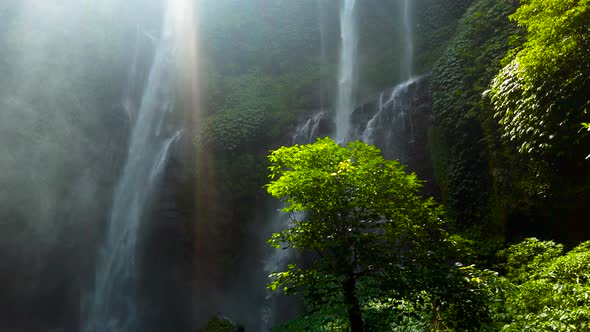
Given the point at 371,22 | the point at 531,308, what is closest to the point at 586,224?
the point at 531,308

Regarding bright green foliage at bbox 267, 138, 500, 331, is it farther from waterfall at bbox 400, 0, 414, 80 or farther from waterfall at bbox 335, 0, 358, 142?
waterfall at bbox 400, 0, 414, 80

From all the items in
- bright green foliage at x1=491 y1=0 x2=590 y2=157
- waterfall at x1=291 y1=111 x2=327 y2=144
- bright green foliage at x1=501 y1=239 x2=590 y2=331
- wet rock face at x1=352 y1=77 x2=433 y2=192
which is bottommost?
bright green foliage at x1=501 y1=239 x2=590 y2=331

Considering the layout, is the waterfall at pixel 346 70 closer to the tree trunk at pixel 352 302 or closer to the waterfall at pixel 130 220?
the waterfall at pixel 130 220

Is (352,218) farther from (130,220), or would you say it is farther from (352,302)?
(130,220)

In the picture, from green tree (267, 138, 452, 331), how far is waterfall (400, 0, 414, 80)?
1278 centimetres

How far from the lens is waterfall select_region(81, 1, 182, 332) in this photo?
16016 millimetres

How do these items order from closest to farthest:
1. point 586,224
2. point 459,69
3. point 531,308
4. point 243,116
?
1. point 531,308
2. point 586,224
3. point 459,69
4. point 243,116

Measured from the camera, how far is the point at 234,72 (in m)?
22.2

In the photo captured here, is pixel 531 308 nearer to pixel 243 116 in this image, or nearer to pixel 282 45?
pixel 243 116

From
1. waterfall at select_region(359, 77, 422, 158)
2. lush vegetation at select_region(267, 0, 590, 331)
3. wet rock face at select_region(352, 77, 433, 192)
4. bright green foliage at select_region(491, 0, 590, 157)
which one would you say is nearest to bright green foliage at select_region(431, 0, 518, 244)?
lush vegetation at select_region(267, 0, 590, 331)

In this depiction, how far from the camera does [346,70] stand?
64.0 ft

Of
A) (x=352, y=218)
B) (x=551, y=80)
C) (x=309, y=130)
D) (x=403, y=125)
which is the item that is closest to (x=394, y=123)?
(x=403, y=125)

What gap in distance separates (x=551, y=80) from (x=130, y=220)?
55.3 feet

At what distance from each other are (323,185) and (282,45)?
63.4 feet
